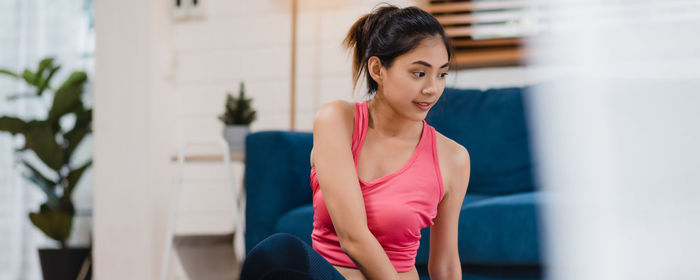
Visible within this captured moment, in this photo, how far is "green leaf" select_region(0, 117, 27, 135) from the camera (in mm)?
2682

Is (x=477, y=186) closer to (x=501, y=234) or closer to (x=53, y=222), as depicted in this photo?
(x=501, y=234)

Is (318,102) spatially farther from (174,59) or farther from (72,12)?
(72,12)

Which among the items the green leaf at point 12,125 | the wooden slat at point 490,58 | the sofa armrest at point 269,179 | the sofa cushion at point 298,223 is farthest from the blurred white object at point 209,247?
the wooden slat at point 490,58

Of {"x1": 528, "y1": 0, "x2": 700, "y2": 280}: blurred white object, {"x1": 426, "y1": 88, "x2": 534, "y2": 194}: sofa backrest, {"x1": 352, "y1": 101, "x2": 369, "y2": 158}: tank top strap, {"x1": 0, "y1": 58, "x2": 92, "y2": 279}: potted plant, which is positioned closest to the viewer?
{"x1": 352, "y1": 101, "x2": 369, "y2": 158}: tank top strap

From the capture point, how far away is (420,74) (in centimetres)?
88

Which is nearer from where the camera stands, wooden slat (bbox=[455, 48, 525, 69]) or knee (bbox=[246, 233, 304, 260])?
knee (bbox=[246, 233, 304, 260])

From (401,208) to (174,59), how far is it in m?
1.96

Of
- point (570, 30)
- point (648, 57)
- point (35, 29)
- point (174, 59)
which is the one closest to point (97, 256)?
point (174, 59)

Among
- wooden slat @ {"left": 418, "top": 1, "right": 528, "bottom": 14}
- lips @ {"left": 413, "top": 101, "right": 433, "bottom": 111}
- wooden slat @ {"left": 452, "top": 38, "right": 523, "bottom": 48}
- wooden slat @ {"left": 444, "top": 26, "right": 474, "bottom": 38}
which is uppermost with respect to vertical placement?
wooden slat @ {"left": 418, "top": 1, "right": 528, "bottom": 14}

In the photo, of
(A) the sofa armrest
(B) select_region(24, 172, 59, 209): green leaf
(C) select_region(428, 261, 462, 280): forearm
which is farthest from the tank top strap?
(B) select_region(24, 172, 59, 209): green leaf

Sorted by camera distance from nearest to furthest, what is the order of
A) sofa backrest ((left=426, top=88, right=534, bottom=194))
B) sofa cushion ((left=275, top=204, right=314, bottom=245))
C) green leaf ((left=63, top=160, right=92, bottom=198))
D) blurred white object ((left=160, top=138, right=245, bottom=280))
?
sofa cushion ((left=275, top=204, right=314, bottom=245)) < sofa backrest ((left=426, top=88, right=534, bottom=194)) < blurred white object ((left=160, top=138, right=245, bottom=280)) < green leaf ((left=63, top=160, right=92, bottom=198))

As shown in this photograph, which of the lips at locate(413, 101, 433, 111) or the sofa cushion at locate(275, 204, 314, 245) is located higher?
the lips at locate(413, 101, 433, 111)

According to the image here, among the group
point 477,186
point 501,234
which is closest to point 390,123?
point 501,234

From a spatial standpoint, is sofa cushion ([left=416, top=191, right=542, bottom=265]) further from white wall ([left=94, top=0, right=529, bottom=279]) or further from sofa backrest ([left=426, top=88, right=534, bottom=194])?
white wall ([left=94, top=0, right=529, bottom=279])
